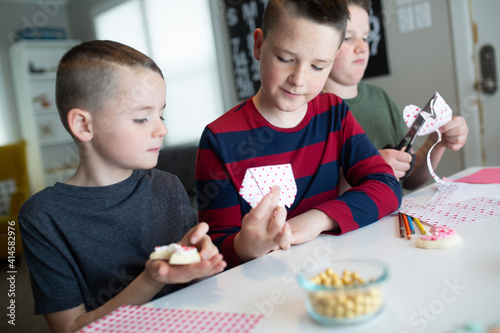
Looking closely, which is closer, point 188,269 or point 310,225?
point 188,269

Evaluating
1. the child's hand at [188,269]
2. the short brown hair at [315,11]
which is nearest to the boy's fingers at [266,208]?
the child's hand at [188,269]

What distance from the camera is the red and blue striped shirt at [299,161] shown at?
1.04 meters

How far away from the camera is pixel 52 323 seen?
872mm

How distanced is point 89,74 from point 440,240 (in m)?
0.77

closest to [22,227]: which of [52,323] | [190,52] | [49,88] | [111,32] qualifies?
[52,323]

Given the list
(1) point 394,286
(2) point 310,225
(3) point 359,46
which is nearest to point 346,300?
(1) point 394,286

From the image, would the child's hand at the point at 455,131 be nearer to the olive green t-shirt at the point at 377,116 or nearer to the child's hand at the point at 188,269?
the olive green t-shirt at the point at 377,116

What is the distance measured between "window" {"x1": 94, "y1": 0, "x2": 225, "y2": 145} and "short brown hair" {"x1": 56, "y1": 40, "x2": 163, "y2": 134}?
3509mm

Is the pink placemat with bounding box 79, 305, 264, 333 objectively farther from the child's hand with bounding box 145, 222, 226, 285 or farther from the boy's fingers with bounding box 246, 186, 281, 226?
the boy's fingers with bounding box 246, 186, 281, 226

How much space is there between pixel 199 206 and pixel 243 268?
34 cm

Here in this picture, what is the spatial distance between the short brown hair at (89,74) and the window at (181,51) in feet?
11.5

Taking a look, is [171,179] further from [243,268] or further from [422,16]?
[422,16]

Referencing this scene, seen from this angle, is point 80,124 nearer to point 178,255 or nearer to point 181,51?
point 178,255

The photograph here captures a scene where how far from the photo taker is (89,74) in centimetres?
92
